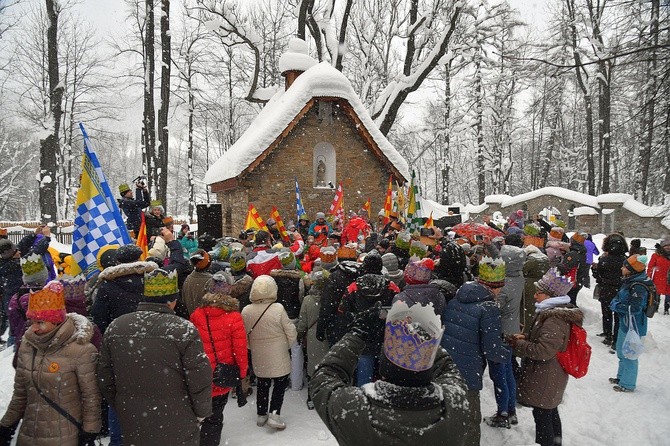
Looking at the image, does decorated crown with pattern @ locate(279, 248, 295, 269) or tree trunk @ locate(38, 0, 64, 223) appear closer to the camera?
decorated crown with pattern @ locate(279, 248, 295, 269)

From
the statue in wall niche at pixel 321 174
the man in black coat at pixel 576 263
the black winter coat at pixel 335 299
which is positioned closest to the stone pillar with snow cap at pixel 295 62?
the statue in wall niche at pixel 321 174

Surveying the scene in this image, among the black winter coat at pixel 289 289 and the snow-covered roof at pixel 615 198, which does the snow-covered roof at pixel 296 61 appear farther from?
the snow-covered roof at pixel 615 198

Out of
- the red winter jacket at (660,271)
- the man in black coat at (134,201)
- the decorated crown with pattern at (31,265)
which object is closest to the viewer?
the decorated crown with pattern at (31,265)

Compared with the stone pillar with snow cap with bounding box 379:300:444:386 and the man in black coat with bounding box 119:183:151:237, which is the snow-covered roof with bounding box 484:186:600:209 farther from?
the stone pillar with snow cap with bounding box 379:300:444:386

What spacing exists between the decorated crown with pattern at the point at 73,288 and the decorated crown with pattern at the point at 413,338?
304 centimetres

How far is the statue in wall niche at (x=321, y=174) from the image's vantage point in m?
15.0

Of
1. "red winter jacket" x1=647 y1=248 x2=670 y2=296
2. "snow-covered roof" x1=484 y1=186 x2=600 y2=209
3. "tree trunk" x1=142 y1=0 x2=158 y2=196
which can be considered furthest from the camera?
"snow-covered roof" x1=484 y1=186 x2=600 y2=209

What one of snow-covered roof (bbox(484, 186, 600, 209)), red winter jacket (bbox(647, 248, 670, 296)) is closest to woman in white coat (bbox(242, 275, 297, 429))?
red winter jacket (bbox(647, 248, 670, 296))

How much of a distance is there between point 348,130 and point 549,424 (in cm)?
1246

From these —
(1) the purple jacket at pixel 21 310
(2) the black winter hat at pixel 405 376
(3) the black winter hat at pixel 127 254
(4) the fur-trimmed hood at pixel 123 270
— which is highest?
(3) the black winter hat at pixel 127 254

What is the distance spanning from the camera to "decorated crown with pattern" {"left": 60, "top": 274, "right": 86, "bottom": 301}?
3.46m

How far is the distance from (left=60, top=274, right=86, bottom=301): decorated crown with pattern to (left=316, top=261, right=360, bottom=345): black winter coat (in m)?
2.21

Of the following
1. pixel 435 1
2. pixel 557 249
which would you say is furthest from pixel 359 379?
Answer: pixel 435 1

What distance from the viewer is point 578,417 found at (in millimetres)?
4645
